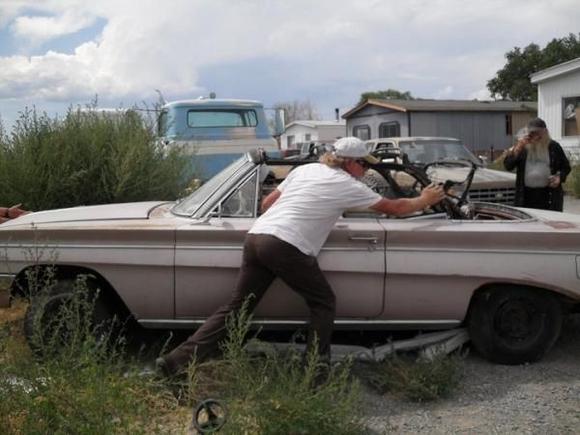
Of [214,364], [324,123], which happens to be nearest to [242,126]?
[214,364]

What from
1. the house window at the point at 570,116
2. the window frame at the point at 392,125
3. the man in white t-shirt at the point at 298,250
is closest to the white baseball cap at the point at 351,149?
the man in white t-shirt at the point at 298,250

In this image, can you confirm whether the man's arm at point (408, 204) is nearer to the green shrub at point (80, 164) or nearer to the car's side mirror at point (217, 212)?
the car's side mirror at point (217, 212)

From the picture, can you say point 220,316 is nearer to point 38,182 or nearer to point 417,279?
point 417,279

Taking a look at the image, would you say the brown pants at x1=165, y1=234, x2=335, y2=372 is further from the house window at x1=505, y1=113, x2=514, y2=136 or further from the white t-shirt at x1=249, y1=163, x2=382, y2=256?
the house window at x1=505, y1=113, x2=514, y2=136

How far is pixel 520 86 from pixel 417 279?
4386 centimetres

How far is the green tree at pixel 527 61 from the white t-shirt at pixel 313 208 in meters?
43.1

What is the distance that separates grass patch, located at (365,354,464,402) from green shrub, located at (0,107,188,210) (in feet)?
13.3

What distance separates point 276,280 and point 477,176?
5439mm

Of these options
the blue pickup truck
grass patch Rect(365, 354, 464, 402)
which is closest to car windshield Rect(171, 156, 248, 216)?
grass patch Rect(365, 354, 464, 402)

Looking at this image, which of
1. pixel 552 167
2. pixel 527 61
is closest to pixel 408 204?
pixel 552 167

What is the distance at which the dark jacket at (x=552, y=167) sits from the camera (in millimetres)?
6113

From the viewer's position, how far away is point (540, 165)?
241 inches

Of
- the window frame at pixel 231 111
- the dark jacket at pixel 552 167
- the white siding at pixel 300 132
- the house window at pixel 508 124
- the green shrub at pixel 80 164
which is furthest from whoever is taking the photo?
the white siding at pixel 300 132

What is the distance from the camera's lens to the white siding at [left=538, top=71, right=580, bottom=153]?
1696cm
